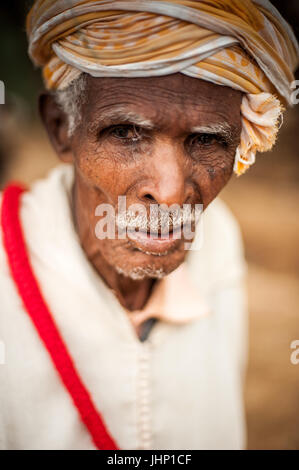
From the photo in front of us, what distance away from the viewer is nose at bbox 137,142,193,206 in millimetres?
1340

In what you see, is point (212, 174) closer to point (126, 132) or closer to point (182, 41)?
point (126, 132)

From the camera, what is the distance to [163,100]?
1302mm

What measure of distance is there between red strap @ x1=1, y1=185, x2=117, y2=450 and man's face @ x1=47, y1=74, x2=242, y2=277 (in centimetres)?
36

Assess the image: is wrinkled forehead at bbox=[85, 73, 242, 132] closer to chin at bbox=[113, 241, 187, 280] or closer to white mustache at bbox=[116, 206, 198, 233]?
white mustache at bbox=[116, 206, 198, 233]

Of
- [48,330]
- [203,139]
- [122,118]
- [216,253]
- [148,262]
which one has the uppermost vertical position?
[122,118]

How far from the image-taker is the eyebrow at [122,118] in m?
1.32

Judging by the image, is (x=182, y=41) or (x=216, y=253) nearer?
(x=182, y=41)

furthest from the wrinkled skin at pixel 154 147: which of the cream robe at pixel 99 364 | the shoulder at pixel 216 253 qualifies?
the shoulder at pixel 216 253

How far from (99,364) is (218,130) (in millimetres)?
1066

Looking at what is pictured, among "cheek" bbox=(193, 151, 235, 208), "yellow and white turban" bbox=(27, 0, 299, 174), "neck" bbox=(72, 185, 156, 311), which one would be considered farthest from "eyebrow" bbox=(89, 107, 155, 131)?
"neck" bbox=(72, 185, 156, 311)

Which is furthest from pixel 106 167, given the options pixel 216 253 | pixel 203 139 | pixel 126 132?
pixel 216 253

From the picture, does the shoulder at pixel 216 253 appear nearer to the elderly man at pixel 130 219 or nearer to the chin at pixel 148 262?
the elderly man at pixel 130 219

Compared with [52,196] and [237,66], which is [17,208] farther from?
[237,66]

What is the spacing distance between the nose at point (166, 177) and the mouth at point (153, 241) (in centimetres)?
16
